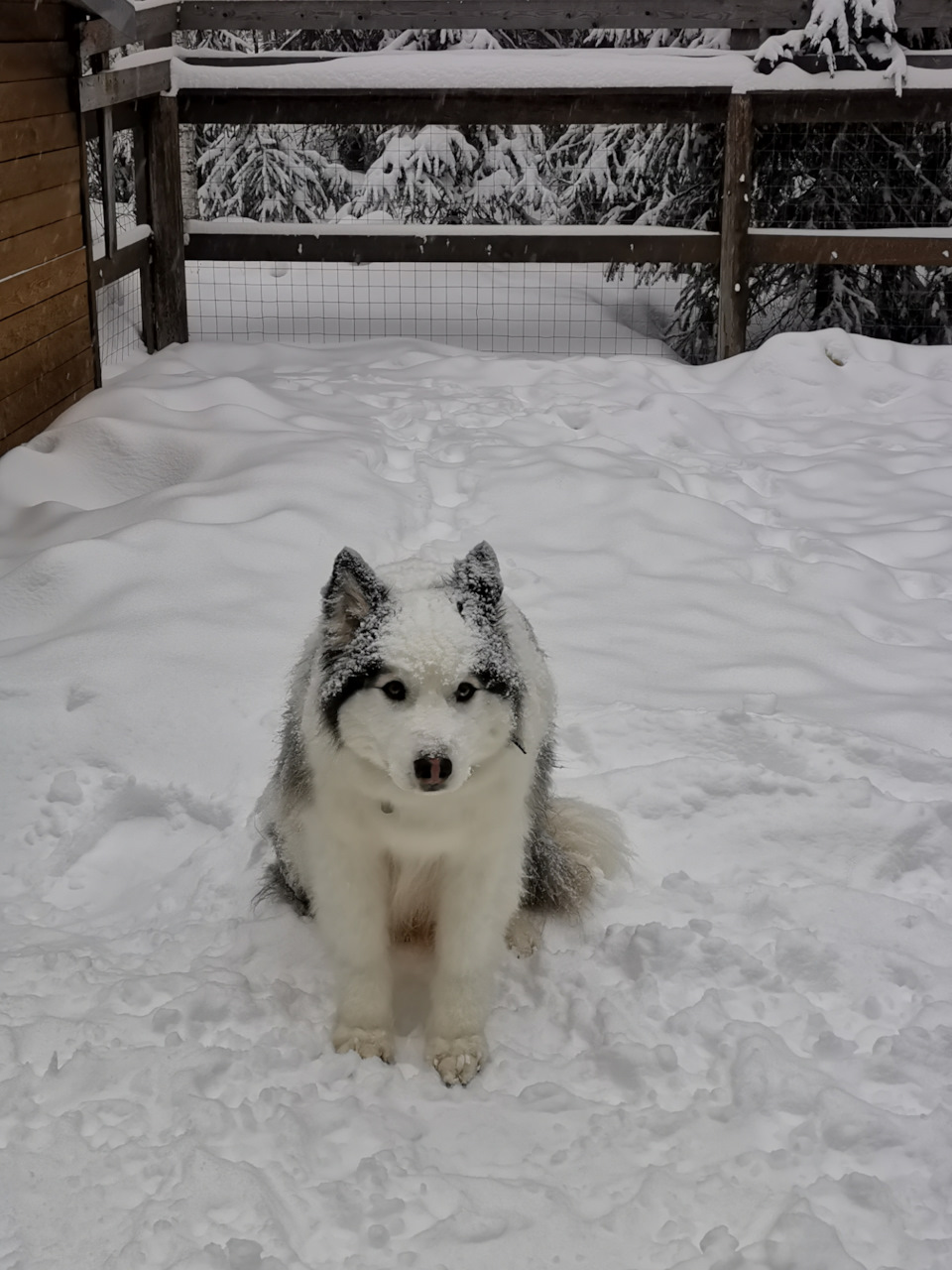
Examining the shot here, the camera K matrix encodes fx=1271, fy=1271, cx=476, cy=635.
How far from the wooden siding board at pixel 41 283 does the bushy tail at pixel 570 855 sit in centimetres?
462

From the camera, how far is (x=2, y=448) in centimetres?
665

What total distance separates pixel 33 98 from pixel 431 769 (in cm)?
590

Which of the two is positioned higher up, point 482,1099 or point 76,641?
point 76,641

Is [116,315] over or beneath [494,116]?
beneath

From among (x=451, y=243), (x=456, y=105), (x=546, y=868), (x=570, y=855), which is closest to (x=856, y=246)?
(x=451, y=243)

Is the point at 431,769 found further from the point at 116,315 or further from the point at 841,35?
the point at 116,315

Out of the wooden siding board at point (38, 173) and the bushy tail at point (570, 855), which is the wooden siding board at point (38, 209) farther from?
the bushy tail at point (570, 855)

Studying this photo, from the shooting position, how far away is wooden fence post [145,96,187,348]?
8.95m

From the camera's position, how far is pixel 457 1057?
2.92 meters

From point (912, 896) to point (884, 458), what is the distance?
4470mm

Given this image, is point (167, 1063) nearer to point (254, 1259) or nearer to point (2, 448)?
point (254, 1259)

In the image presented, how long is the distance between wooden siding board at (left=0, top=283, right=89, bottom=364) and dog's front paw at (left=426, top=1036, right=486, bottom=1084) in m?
5.01

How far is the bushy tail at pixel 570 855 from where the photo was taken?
11.0 ft

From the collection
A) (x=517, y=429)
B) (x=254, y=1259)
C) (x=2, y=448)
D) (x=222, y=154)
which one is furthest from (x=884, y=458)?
(x=222, y=154)
